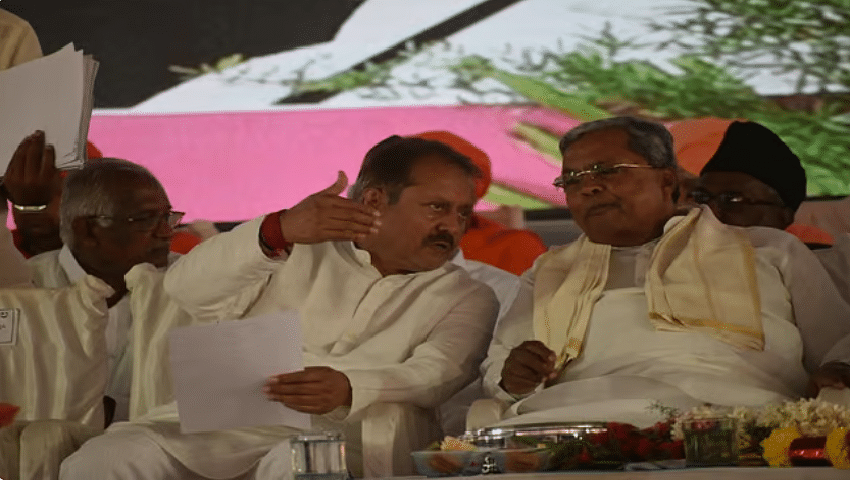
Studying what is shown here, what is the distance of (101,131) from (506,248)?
5.85ft

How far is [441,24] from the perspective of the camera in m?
5.45

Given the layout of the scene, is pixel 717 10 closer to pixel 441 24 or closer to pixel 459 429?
pixel 441 24

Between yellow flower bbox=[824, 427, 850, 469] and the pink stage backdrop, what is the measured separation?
9.49 ft

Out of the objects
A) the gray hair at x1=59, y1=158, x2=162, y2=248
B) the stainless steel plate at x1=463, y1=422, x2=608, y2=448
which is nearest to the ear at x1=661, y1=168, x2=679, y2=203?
the stainless steel plate at x1=463, y1=422, x2=608, y2=448

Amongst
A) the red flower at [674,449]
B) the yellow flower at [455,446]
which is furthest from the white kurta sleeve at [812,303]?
the yellow flower at [455,446]

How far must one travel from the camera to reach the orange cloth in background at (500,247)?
4.48m

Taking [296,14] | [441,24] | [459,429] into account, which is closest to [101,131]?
[296,14]

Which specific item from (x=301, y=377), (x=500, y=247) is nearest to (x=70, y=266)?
(x=301, y=377)

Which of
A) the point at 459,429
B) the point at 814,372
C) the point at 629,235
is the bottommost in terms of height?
the point at 459,429

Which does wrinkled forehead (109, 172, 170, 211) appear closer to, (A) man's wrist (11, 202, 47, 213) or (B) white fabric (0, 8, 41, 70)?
(A) man's wrist (11, 202, 47, 213)

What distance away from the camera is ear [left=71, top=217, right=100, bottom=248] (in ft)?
12.9

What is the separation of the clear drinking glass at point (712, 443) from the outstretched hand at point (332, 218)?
4.02ft

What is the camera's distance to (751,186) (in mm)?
3863

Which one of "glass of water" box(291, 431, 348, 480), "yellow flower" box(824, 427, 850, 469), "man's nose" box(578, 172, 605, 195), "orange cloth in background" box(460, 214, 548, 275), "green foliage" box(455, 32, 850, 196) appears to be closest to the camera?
"yellow flower" box(824, 427, 850, 469)
